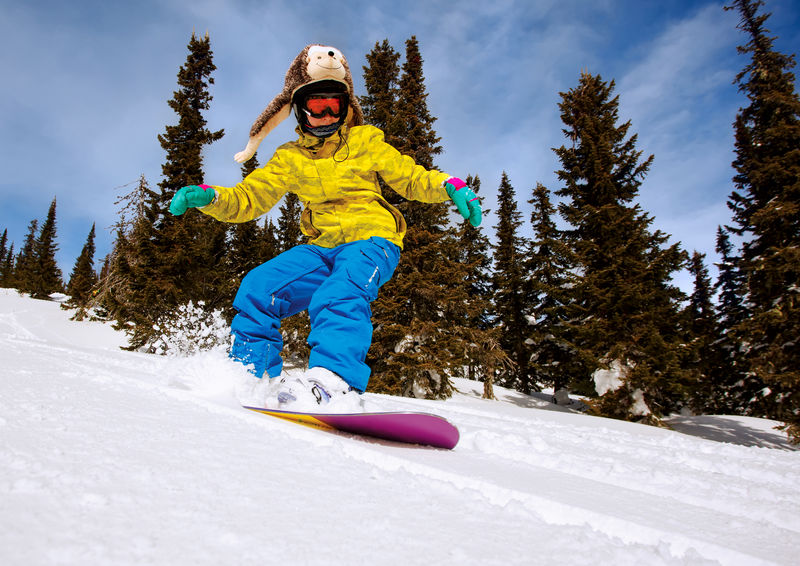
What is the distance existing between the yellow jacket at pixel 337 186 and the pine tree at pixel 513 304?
15.5 m

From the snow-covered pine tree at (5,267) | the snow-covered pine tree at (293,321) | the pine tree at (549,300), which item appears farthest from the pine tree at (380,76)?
the snow-covered pine tree at (5,267)

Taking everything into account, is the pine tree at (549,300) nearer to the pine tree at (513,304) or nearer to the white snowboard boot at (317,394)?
the pine tree at (513,304)

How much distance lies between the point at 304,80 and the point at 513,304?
17200mm

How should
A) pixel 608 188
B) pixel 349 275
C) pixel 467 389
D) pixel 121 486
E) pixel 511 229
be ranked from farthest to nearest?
1. pixel 511 229
2. pixel 467 389
3. pixel 608 188
4. pixel 349 275
5. pixel 121 486

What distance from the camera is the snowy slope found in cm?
52

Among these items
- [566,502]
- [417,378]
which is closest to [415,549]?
[566,502]

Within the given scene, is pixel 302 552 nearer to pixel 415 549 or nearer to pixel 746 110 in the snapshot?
pixel 415 549

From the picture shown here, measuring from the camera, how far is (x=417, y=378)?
957 centimetres

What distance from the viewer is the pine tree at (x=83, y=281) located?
1918 cm

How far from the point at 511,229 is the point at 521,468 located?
20528 mm

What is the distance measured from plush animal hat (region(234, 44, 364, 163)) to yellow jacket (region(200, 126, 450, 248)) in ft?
0.97

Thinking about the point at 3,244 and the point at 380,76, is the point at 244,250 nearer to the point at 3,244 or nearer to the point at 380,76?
the point at 380,76

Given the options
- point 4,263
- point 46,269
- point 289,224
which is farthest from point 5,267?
point 289,224

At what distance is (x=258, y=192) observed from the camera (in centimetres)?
282
